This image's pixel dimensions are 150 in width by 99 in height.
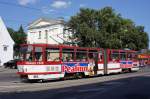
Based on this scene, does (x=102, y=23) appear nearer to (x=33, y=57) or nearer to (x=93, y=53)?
(x=93, y=53)

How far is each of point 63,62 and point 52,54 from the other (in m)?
1.38

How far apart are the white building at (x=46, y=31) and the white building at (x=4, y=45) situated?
8.97 metres

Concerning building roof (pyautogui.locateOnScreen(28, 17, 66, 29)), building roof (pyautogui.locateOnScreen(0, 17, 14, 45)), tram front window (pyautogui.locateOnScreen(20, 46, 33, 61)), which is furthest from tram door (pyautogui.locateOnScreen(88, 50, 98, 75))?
building roof (pyautogui.locateOnScreen(28, 17, 66, 29))

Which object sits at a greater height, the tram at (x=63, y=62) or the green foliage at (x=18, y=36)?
the green foliage at (x=18, y=36)

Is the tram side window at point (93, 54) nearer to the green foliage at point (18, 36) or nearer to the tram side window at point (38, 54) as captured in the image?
the tram side window at point (38, 54)

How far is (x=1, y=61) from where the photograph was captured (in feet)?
210

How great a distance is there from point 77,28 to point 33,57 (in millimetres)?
28183

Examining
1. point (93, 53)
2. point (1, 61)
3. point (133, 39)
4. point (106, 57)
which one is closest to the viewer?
point (93, 53)

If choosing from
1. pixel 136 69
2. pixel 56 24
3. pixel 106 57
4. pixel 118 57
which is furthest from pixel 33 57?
pixel 56 24

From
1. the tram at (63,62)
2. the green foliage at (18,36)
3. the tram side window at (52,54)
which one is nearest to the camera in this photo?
the tram at (63,62)

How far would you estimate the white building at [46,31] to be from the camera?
232 ft

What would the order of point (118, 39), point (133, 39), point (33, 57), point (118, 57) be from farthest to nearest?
point (133, 39) < point (118, 39) < point (118, 57) < point (33, 57)

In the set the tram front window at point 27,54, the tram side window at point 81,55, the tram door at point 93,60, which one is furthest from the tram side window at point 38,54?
the tram door at point 93,60

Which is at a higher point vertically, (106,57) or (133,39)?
(133,39)
